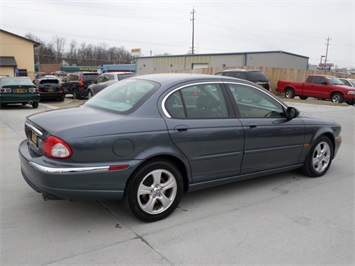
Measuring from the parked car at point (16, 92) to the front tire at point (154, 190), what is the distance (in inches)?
468

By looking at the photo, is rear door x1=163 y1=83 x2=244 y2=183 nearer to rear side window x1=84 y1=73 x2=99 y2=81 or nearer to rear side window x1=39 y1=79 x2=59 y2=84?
rear side window x1=39 y1=79 x2=59 y2=84

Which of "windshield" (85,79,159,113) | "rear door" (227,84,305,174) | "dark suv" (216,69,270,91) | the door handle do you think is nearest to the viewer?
the door handle

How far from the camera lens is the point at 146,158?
3.42 meters

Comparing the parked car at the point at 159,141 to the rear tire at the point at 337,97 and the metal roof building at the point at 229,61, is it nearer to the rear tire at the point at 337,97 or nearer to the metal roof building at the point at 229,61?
the rear tire at the point at 337,97

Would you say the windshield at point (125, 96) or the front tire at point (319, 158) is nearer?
the windshield at point (125, 96)

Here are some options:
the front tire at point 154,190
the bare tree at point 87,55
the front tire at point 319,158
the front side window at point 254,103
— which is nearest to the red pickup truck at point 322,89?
the front tire at point 319,158

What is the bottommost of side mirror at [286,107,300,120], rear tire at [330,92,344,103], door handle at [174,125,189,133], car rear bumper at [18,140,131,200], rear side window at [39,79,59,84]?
→ rear tire at [330,92,344,103]

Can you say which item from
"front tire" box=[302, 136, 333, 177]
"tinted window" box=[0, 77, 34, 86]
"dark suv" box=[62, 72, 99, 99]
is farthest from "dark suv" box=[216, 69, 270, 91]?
"front tire" box=[302, 136, 333, 177]

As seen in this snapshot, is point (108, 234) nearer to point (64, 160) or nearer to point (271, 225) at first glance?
point (64, 160)

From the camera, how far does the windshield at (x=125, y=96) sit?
3.75 m

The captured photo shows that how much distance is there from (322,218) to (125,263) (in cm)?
234

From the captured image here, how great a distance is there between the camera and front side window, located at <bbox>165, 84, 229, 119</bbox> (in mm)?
3791

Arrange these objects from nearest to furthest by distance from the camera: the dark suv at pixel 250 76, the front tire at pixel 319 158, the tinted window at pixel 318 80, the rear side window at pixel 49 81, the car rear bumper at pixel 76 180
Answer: the car rear bumper at pixel 76 180 < the front tire at pixel 319 158 < the rear side window at pixel 49 81 < the dark suv at pixel 250 76 < the tinted window at pixel 318 80

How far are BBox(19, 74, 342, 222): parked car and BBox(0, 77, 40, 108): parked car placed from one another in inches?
419
